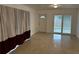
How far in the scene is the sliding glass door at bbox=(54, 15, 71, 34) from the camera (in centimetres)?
976

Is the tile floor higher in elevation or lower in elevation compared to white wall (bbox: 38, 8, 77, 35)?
lower

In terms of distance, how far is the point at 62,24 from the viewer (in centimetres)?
999

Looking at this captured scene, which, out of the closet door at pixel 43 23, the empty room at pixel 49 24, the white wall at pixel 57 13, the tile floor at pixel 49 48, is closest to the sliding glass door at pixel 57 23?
the empty room at pixel 49 24

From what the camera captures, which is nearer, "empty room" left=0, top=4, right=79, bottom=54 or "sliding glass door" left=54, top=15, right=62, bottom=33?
"empty room" left=0, top=4, right=79, bottom=54

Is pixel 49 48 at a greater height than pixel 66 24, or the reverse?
pixel 66 24

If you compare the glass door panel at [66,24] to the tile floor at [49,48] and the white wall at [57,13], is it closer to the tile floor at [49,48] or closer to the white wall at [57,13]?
the white wall at [57,13]

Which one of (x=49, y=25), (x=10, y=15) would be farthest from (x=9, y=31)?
(x=49, y=25)

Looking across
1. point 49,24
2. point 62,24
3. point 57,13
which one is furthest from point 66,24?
point 49,24

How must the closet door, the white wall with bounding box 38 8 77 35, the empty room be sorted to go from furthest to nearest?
the closet door < the white wall with bounding box 38 8 77 35 < the empty room

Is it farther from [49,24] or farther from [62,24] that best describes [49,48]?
[49,24]

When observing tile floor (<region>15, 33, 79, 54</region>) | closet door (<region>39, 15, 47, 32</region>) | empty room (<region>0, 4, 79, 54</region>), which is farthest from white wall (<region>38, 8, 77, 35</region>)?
tile floor (<region>15, 33, 79, 54</region>)

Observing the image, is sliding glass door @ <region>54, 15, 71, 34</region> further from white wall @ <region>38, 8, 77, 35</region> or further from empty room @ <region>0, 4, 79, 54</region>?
white wall @ <region>38, 8, 77, 35</region>

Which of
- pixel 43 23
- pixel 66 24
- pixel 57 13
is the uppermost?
pixel 57 13
